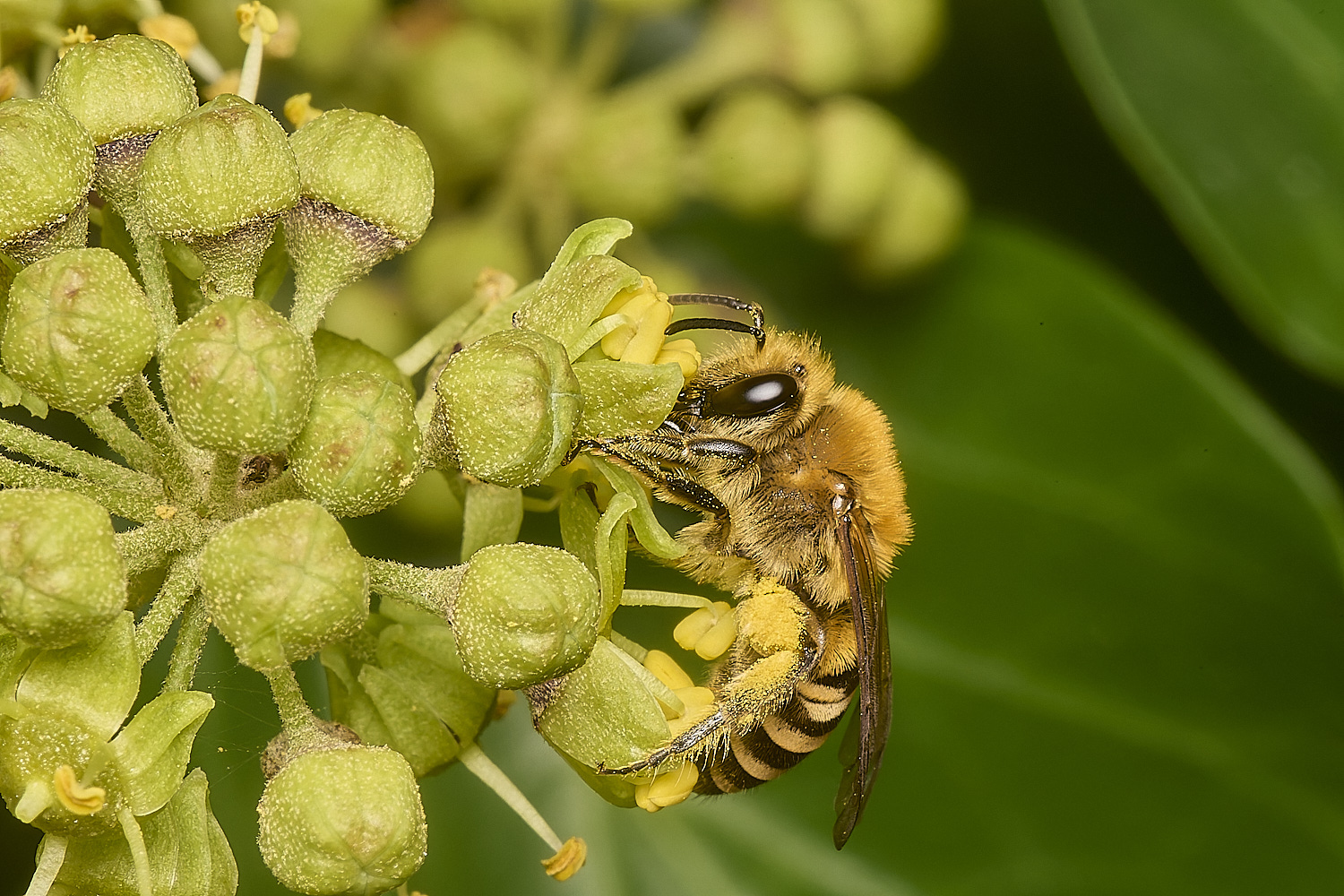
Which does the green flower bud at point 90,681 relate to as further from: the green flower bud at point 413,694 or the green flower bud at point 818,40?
the green flower bud at point 818,40

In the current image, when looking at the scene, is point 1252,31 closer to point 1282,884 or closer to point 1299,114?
point 1299,114

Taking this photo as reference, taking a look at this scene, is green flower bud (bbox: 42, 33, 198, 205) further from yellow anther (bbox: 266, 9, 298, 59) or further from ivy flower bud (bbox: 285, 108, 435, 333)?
yellow anther (bbox: 266, 9, 298, 59)

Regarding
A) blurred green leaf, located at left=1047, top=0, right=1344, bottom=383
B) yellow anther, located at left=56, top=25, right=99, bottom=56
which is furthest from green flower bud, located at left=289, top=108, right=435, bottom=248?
blurred green leaf, located at left=1047, top=0, right=1344, bottom=383

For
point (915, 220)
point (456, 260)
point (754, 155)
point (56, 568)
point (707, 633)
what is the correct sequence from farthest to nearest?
point (915, 220)
point (754, 155)
point (456, 260)
point (707, 633)
point (56, 568)

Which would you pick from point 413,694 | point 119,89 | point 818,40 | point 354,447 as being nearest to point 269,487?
point 354,447

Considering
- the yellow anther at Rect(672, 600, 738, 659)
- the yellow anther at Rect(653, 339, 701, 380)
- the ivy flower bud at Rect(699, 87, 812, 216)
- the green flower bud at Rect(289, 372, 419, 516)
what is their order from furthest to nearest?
the ivy flower bud at Rect(699, 87, 812, 216) → the yellow anther at Rect(672, 600, 738, 659) → the yellow anther at Rect(653, 339, 701, 380) → the green flower bud at Rect(289, 372, 419, 516)

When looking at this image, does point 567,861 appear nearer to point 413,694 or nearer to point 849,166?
point 413,694

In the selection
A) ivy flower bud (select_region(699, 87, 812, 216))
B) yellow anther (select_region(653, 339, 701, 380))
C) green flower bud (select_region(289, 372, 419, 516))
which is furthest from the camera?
ivy flower bud (select_region(699, 87, 812, 216))
